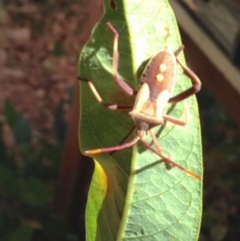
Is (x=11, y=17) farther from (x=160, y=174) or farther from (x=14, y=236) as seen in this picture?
(x=160, y=174)

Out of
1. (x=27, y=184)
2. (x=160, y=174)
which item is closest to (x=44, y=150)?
(x=27, y=184)

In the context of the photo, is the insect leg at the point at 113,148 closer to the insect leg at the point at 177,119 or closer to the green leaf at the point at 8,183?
the insect leg at the point at 177,119

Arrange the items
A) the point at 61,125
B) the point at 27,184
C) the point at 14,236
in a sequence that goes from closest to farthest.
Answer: the point at 14,236 < the point at 27,184 < the point at 61,125

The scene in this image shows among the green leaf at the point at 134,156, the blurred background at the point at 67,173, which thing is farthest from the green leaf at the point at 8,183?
the green leaf at the point at 134,156

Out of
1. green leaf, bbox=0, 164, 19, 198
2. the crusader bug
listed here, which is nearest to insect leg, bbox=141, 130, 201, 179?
the crusader bug

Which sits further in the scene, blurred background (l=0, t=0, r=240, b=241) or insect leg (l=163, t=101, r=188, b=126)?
blurred background (l=0, t=0, r=240, b=241)

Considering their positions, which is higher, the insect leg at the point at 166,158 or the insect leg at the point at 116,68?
the insect leg at the point at 116,68

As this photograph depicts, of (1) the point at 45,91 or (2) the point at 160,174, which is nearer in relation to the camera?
(2) the point at 160,174

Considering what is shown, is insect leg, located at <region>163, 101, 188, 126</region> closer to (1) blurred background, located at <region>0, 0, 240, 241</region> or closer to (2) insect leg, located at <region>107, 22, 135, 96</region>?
(2) insect leg, located at <region>107, 22, 135, 96</region>

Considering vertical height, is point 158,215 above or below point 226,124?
above
